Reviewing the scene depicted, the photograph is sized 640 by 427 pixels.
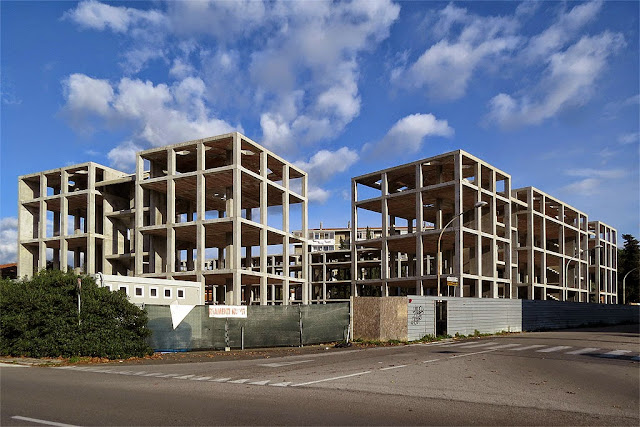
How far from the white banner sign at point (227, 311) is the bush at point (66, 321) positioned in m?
3.40

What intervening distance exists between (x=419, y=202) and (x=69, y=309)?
41.6 m

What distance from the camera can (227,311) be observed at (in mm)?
27156

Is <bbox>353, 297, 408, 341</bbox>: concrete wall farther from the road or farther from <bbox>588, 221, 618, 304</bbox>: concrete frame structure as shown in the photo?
<bbox>588, 221, 618, 304</bbox>: concrete frame structure

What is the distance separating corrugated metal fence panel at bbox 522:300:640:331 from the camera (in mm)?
45688

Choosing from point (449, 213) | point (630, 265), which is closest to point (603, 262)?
point (630, 265)

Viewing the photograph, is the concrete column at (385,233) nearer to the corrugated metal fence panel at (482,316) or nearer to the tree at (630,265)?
the corrugated metal fence panel at (482,316)

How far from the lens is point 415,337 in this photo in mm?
31891

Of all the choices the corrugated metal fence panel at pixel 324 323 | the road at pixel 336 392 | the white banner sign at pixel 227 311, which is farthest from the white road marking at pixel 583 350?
the white banner sign at pixel 227 311

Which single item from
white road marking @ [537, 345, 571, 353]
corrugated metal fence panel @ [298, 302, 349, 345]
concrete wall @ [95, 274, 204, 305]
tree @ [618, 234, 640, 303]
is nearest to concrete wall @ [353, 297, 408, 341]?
corrugated metal fence panel @ [298, 302, 349, 345]

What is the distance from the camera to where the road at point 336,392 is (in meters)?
9.60

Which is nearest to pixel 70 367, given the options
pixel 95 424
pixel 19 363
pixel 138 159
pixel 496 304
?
pixel 19 363

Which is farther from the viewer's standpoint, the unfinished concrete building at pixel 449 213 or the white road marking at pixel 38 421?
the unfinished concrete building at pixel 449 213

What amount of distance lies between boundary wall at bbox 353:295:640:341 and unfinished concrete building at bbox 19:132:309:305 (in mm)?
20608

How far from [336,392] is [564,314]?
44.2m
